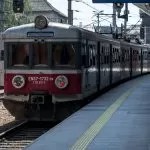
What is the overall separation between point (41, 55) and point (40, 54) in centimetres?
4

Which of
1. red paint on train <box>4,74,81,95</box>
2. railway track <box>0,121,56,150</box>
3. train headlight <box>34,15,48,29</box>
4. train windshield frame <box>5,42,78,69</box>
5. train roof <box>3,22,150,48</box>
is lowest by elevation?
railway track <box>0,121,56,150</box>

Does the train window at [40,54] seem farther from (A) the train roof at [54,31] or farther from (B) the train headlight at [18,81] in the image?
(B) the train headlight at [18,81]

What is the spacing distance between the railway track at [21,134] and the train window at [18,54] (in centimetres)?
174

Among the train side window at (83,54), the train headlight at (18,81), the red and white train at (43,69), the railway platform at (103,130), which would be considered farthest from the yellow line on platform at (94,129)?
the train headlight at (18,81)

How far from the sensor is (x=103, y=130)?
1234 cm

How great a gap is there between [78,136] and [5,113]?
9571 millimetres

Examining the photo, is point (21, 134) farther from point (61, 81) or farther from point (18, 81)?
point (61, 81)

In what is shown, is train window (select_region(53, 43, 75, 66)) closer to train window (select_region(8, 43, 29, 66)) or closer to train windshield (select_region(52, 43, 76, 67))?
train windshield (select_region(52, 43, 76, 67))

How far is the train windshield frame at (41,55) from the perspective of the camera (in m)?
16.2

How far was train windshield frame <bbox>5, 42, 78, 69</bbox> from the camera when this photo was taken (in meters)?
16.2

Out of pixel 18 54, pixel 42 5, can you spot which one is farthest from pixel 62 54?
pixel 42 5

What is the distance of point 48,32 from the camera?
16188mm

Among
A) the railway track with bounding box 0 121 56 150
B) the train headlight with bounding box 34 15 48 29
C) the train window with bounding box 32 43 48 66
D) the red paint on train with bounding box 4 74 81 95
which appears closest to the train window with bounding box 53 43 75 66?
the train window with bounding box 32 43 48 66

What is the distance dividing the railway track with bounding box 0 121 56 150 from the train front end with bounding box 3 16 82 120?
386mm
